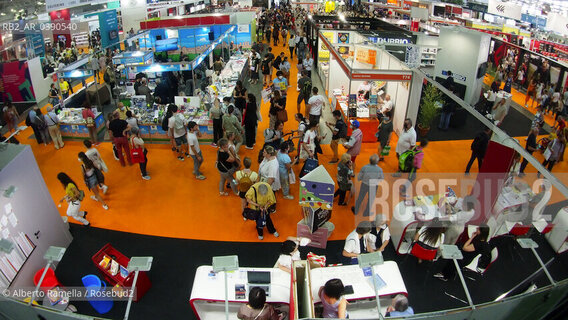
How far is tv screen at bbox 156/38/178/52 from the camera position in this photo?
15.8 metres

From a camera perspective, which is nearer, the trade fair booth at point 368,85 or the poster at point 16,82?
the trade fair booth at point 368,85

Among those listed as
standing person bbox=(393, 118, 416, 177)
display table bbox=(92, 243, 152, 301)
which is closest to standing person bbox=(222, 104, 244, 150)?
standing person bbox=(393, 118, 416, 177)

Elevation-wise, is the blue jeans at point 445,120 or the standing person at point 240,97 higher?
the standing person at point 240,97

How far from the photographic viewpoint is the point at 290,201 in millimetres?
6922

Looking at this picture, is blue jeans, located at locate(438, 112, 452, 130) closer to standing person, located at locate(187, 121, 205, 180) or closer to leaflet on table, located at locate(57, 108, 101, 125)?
standing person, located at locate(187, 121, 205, 180)

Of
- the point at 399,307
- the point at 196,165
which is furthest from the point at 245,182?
the point at 399,307

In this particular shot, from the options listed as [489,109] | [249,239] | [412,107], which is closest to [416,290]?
[249,239]

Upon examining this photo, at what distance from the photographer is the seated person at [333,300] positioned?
11.0ft

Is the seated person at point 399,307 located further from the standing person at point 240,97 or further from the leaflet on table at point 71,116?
the leaflet on table at point 71,116

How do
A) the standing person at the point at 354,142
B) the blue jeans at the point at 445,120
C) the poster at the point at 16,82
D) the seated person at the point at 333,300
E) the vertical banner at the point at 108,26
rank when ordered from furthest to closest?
the vertical banner at the point at 108,26, the poster at the point at 16,82, the blue jeans at the point at 445,120, the standing person at the point at 354,142, the seated person at the point at 333,300

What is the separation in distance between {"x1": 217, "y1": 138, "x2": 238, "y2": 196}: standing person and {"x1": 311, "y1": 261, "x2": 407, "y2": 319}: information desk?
9.37 ft

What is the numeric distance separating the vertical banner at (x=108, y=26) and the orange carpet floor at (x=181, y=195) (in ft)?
34.2

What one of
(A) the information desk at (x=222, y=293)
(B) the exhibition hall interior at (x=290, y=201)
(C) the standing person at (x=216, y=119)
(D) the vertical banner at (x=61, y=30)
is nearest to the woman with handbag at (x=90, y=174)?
(B) the exhibition hall interior at (x=290, y=201)

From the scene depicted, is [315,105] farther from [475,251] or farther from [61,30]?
[61,30]
